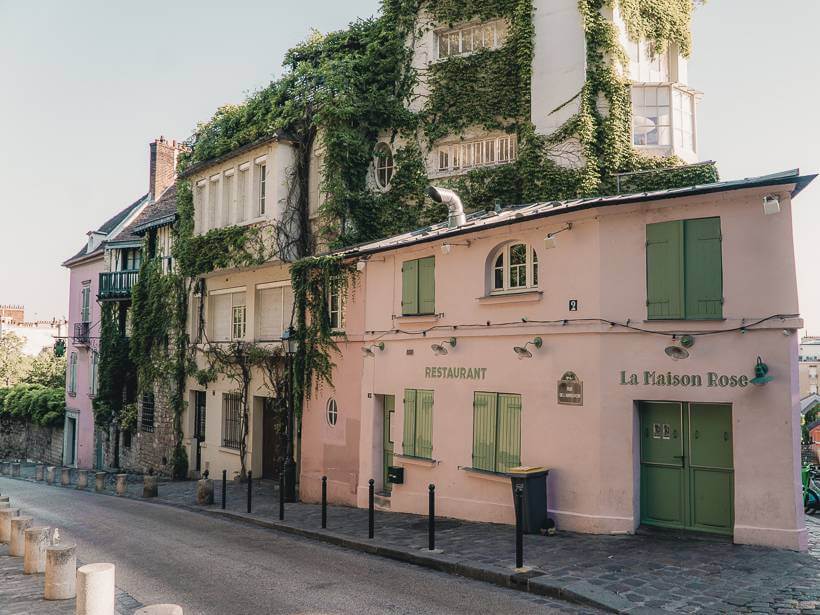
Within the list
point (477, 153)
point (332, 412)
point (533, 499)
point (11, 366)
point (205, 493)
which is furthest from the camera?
point (11, 366)

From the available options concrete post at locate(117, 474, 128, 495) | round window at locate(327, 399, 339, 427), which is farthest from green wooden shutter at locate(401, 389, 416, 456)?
concrete post at locate(117, 474, 128, 495)

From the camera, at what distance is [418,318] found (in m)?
14.3

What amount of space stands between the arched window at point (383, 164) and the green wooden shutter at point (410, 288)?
6.00 metres

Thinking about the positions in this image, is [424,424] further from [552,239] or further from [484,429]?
[552,239]

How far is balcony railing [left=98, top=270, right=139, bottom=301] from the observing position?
30.1 m

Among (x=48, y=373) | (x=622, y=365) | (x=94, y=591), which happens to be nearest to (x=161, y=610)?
(x=94, y=591)

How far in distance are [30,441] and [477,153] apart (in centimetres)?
3418

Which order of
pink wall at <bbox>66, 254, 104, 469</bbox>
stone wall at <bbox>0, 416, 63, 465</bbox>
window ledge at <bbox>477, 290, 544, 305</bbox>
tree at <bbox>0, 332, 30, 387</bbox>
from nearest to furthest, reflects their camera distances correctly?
1. window ledge at <bbox>477, 290, 544, 305</bbox>
2. pink wall at <bbox>66, 254, 104, 469</bbox>
3. stone wall at <bbox>0, 416, 63, 465</bbox>
4. tree at <bbox>0, 332, 30, 387</bbox>

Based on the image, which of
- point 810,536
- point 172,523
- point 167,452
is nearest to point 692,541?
point 810,536

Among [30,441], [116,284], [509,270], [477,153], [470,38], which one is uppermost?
[470,38]

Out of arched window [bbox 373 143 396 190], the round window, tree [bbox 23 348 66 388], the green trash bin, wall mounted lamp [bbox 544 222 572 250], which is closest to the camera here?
the green trash bin

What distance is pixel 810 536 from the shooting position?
10680 mm

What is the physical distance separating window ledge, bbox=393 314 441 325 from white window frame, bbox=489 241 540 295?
149 cm

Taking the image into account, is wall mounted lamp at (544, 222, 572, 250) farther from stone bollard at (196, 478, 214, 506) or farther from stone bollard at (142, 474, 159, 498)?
stone bollard at (142, 474, 159, 498)
